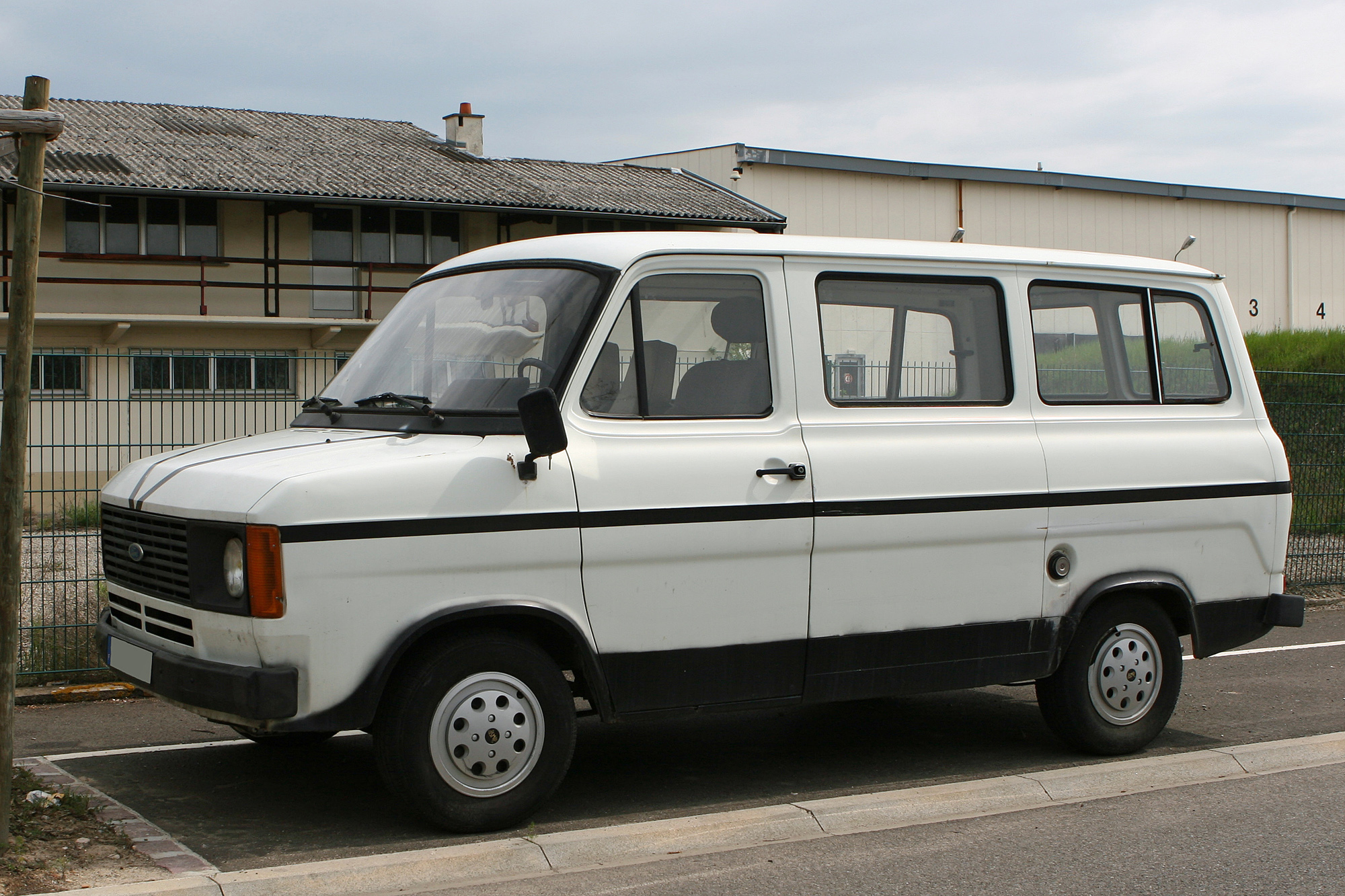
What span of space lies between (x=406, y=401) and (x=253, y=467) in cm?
74

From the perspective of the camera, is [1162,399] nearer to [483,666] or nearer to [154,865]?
[483,666]

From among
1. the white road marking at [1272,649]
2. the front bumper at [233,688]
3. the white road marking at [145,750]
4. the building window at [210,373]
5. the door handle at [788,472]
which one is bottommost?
the white road marking at [1272,649]

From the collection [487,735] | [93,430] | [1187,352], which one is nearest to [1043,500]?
[1187,352]

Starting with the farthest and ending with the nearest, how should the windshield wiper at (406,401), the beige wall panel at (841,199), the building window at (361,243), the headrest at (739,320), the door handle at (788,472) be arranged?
the beige wall panel at (841,199), the building window at (361,243), the headrest at (739,320), the door handle at (788,472), the windshield wiper at (406,401)

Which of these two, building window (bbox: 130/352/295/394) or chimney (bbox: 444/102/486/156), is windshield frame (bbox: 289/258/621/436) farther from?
chimney (bbox: 444/102/486/156)

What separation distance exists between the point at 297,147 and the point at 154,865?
1143 inches

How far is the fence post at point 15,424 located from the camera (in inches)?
183

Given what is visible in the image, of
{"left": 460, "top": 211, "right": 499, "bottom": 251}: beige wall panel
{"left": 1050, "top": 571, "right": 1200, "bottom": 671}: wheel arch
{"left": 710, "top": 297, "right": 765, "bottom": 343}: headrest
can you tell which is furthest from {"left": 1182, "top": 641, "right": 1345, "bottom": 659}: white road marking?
{"left": 460, "top": 211, "right": 499, "bottom": 251}: beige wall panel

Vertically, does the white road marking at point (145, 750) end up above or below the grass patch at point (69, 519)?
below

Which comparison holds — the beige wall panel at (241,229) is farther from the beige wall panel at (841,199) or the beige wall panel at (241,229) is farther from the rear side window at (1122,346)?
the rear side window at (1122,346)

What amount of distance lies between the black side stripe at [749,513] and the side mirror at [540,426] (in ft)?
0.66

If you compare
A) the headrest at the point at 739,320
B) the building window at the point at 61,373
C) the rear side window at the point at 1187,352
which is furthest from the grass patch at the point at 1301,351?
the building window at the point at 61,373

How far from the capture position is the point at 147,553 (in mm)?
5180

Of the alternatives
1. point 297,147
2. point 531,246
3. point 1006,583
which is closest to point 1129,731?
point 1006,583
